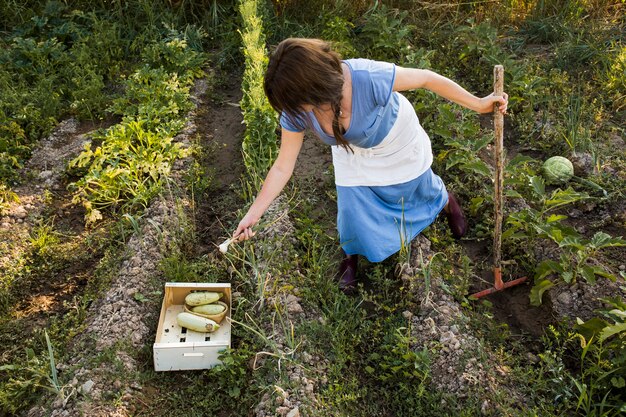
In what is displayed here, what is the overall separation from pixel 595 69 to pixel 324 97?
3359 millimetres

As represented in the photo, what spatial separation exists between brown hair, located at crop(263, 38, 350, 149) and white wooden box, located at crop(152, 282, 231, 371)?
107cm

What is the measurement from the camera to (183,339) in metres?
3.07

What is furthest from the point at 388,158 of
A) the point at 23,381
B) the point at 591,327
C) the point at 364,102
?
the point at 23,381

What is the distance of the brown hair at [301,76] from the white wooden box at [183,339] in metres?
1.07

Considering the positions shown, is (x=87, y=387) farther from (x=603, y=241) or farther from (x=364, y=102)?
(x=603, y=241)

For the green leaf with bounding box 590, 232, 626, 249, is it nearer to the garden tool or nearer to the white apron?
the garden tool

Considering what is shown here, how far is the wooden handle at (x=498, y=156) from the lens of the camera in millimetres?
3002

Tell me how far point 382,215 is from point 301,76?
1.10 meters

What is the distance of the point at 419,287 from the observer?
3305 mm

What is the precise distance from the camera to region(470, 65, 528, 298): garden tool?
302 centimetres

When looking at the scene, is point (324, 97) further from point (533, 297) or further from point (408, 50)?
point (408, 50)

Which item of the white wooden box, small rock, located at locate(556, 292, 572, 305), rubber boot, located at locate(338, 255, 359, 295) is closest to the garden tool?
small rock, located at locate(556, 292, 572, 305)

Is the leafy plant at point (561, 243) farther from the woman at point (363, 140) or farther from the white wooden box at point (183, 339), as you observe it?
the white wooden box at point (183, 339)

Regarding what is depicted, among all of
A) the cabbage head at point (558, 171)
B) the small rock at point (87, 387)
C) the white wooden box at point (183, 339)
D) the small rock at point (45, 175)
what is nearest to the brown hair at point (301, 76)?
the white wooden box at point (183, 339)
